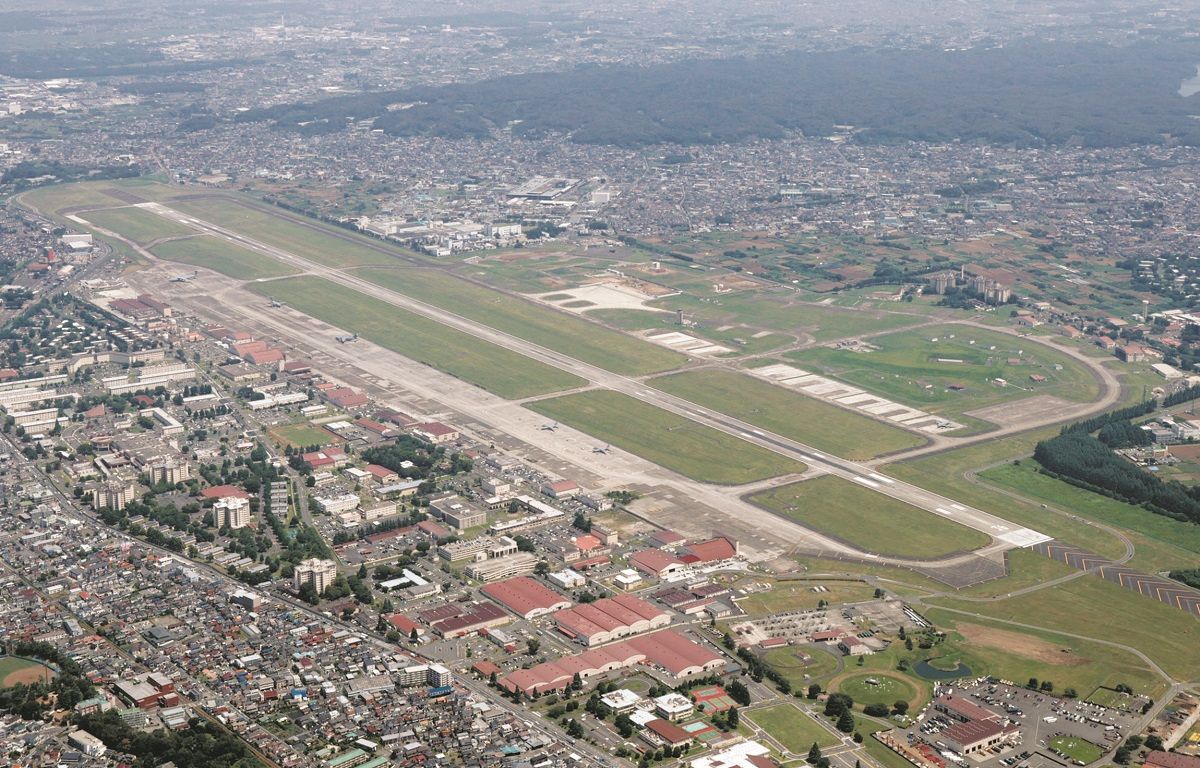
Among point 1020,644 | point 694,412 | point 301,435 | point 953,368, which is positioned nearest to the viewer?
point 1020,644

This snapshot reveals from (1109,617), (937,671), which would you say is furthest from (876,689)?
(1109,617)

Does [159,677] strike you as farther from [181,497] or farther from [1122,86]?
[1122,86]

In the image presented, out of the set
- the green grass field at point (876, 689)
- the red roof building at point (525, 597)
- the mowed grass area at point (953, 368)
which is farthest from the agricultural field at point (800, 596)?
the mowed grass area at point (953, 368)

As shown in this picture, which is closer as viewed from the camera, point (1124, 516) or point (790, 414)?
point (1124, 516)

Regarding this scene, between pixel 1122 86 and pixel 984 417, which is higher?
pixel 1122 86

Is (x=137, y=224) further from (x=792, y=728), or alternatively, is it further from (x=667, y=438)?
(x=792, y=728)

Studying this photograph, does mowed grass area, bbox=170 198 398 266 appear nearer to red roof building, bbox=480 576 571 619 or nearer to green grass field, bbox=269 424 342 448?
green grass field, bbox=269 424 342 448

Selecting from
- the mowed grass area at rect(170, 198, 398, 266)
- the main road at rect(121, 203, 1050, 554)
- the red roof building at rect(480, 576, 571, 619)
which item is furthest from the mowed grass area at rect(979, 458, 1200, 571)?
the mowed grass area at rect(170, 198, 398, 266)

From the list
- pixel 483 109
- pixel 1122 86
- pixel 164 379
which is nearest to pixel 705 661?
pixel 164 379
